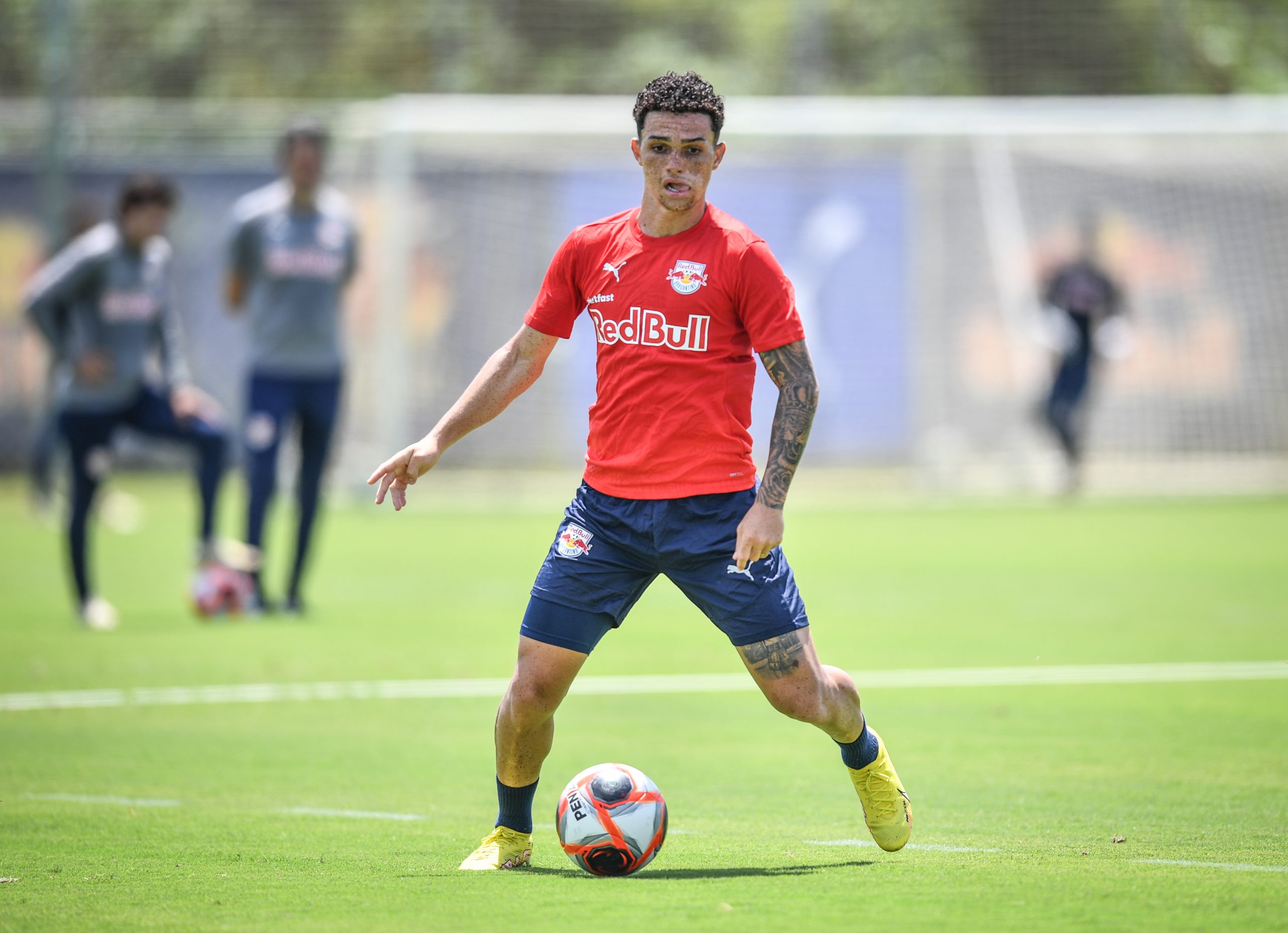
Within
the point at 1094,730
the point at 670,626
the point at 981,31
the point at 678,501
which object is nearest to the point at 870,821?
the point at 678,501

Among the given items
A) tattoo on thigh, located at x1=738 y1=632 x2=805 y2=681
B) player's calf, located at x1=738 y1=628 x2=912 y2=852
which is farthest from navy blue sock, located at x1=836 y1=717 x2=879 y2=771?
tattoo on thigh, located at x1=738 y1=632 x2=805 y2=681

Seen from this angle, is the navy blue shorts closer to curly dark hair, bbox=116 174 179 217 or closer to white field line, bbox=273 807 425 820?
white field line, bbox=273 807 425 820

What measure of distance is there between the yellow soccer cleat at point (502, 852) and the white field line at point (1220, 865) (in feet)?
6.23

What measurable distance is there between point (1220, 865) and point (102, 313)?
27.5 feet

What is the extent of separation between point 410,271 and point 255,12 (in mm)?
10978

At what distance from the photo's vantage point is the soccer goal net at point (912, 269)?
71.5 ft

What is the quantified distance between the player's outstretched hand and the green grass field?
119 cm

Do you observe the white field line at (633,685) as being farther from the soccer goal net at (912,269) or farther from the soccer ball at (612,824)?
the soccer goal net at (912,269)

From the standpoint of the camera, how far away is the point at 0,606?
11.9m

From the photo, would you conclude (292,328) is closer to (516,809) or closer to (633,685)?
(633,685)

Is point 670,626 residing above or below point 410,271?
below

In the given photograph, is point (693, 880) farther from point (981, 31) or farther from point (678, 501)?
point (981, 31)

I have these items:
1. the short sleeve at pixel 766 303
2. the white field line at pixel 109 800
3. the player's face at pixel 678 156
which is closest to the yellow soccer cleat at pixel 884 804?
the short sleeve at pixel 766 303

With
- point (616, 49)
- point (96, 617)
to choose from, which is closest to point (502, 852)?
point (96, 617)
